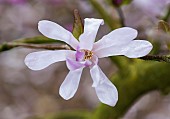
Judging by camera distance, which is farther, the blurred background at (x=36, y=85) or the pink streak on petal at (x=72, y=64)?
the blurred background at (x=36, y=85)

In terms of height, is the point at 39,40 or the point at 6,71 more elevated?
the point at 39,40

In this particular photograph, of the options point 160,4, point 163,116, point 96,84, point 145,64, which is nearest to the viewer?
point 96,84

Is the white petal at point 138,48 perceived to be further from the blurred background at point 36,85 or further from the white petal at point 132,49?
the blurred background at point 36,85

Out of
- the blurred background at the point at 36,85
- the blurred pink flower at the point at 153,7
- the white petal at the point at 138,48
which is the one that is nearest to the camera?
the white petal at the point at 138,48

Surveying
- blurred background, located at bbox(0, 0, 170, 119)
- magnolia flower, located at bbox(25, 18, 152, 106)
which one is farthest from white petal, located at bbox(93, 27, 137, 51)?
blurred background, located at bbox(0, 0, 170, 119)

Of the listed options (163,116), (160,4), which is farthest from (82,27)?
(163,116)

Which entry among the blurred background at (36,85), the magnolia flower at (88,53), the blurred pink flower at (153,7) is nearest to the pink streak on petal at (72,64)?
the magnolia flower at (88,53)

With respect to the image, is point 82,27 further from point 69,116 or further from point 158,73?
point 69,116

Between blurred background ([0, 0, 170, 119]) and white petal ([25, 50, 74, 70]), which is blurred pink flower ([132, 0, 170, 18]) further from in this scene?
blurred background ([0, 0, 170, 119])
